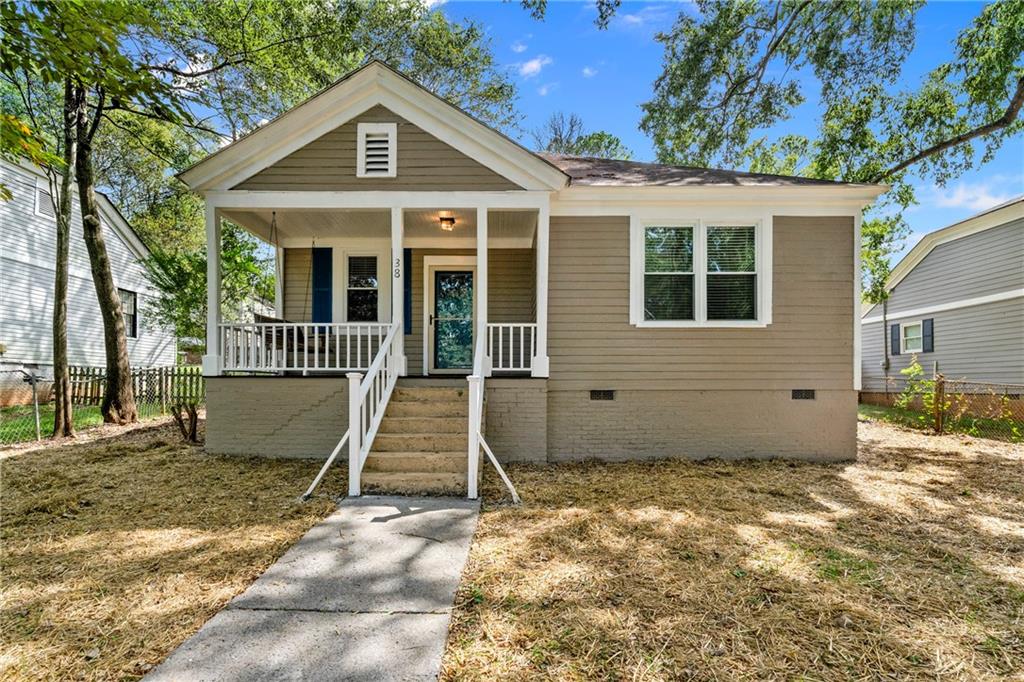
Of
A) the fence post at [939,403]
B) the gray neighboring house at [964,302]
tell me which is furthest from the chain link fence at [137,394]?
the gray neighboring house at [964,302]

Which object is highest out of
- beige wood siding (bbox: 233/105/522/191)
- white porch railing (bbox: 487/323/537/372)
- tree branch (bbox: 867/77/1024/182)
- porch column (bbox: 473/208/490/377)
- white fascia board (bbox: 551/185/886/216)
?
tree branch (bbox: 867/77/1024/182)

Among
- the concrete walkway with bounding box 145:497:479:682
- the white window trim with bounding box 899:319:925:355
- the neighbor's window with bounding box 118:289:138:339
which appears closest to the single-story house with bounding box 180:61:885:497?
the concrete walkway with bounding box 145:497:479:682

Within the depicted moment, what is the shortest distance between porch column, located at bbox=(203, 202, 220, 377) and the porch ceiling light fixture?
10.0ft

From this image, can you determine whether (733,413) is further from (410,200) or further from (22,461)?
(22,461)

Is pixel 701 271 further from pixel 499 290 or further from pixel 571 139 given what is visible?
pixel 571 139

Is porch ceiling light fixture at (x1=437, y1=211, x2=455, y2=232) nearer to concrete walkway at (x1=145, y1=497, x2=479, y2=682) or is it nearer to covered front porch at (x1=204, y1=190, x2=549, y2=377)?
covered front porch at (x1=204, y1=190, x2=549, y2=377)

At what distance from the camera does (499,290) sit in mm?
8336

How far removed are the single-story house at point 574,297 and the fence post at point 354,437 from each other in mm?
845

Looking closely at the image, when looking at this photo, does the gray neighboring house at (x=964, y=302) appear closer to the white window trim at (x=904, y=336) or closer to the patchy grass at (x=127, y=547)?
the white window trim at (x=904, y=336)

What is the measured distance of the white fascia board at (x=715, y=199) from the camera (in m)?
6.56

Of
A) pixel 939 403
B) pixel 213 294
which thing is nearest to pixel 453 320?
pixel 213 294

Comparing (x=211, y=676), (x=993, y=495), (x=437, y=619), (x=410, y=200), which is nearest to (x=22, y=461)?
(x=410, y=200)

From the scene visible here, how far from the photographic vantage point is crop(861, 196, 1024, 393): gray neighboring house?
11.3 metres

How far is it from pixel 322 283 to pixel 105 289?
438 centimetres
